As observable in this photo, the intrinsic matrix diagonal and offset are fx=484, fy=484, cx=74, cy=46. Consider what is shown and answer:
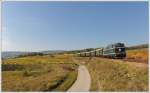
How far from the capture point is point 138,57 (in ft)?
28.8

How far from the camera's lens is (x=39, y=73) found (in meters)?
8.75

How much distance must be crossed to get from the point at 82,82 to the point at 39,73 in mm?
798

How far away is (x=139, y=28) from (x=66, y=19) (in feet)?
4.28

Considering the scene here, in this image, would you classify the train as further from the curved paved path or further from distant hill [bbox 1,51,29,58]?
distant hill [bbox 1,51,29,58]

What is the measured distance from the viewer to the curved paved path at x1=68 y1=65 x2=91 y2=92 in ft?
27.9

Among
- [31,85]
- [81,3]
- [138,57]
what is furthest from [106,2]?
[31,85]

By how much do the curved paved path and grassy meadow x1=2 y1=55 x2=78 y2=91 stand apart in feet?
0.28

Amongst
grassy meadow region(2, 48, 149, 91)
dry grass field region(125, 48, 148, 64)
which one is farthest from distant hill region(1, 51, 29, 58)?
dry grass field region(125, 48, 148, 64)

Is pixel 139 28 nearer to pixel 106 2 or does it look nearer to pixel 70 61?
pixel 106 2

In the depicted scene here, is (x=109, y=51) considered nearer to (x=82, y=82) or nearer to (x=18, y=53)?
(x=82, y=82)

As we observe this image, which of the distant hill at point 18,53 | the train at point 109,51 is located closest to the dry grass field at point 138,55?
the train at point 109,51

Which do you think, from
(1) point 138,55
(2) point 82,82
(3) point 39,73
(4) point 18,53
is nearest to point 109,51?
(1) point 138,55

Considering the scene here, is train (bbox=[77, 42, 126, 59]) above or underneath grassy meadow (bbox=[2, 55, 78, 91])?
above

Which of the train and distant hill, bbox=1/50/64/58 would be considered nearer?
distant hill, bbox=1/50/64/58
